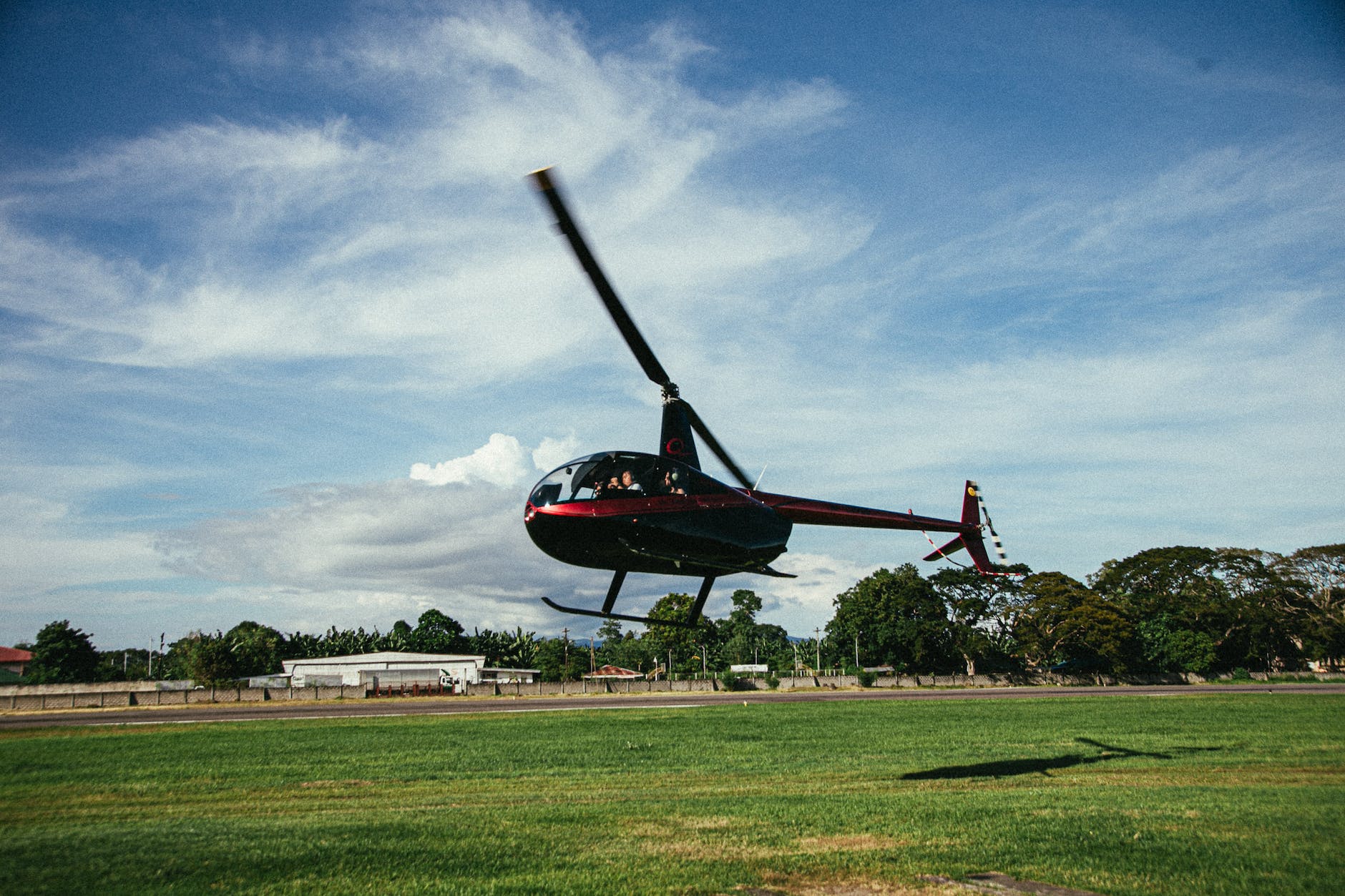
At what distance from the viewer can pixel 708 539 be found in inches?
585

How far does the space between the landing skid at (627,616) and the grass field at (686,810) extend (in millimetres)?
3180

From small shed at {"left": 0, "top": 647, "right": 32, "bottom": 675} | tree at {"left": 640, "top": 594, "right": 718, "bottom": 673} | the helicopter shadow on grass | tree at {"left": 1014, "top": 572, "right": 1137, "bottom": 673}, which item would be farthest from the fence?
small shed at {"left": 0, "top": 647, "right": 32, "bottom": 675}

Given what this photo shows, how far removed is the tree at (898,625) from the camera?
8338 centimetres

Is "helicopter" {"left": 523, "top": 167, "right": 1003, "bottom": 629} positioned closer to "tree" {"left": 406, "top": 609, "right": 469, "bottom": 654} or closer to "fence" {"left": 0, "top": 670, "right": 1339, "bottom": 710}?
"fence" {"left": 0, "top": 670, "right": 1339, "bottom": 710}

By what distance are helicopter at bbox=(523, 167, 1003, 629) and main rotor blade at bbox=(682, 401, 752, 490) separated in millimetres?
37

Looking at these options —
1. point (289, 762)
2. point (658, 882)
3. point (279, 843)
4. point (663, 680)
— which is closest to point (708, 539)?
point (658, 882)

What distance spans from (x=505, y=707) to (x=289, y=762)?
29.7m

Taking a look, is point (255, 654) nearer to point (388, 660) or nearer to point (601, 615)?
point (388, 660)

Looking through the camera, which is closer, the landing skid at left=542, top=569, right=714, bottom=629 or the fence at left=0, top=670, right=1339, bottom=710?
the landing skid at left=542, top=569, right=714, bottom=629

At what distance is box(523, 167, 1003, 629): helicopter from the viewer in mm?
13367

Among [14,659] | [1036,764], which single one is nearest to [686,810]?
[1036,764]

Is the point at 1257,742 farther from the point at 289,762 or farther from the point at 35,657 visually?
the point at 35,657

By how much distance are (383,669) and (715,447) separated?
285 feet

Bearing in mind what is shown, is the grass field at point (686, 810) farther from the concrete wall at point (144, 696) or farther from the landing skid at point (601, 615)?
the concrete wall at point (144, 696)
